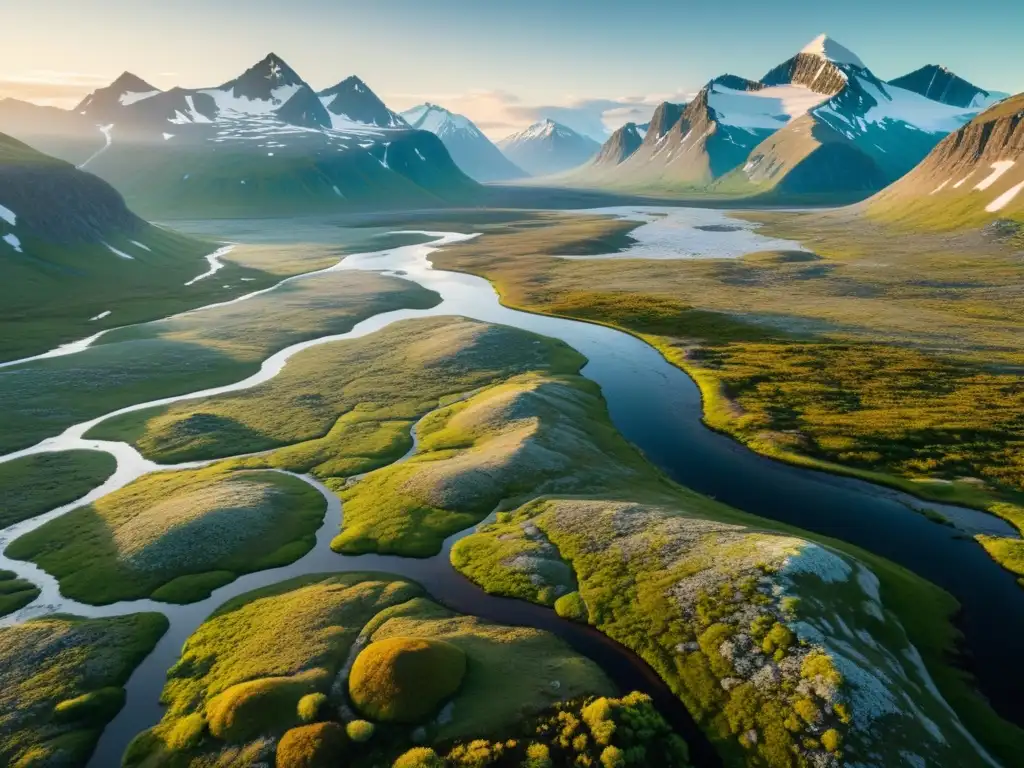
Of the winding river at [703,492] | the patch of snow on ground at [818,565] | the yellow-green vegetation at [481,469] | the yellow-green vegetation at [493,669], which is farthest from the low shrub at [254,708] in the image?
the patch of snow on ground at [818,565]

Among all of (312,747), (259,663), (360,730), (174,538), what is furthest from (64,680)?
(360,730)

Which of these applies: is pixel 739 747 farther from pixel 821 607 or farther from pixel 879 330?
pixel 879 330

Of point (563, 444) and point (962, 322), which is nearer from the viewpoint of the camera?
point (563, 444)

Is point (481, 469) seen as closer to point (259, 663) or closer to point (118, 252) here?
point (259, 663)

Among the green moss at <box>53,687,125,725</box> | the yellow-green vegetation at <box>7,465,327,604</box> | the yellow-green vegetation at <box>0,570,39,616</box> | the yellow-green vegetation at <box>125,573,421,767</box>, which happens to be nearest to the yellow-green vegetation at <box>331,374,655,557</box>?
the yellow-green vegetation at <box>7,465,327,604</box>

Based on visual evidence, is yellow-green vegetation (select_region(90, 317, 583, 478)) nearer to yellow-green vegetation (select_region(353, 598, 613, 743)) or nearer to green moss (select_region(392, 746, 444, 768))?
yellow-green vegetation (select_region(353, 598, 613, 743))

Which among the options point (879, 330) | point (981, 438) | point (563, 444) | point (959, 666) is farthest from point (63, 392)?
point (879, 330)
